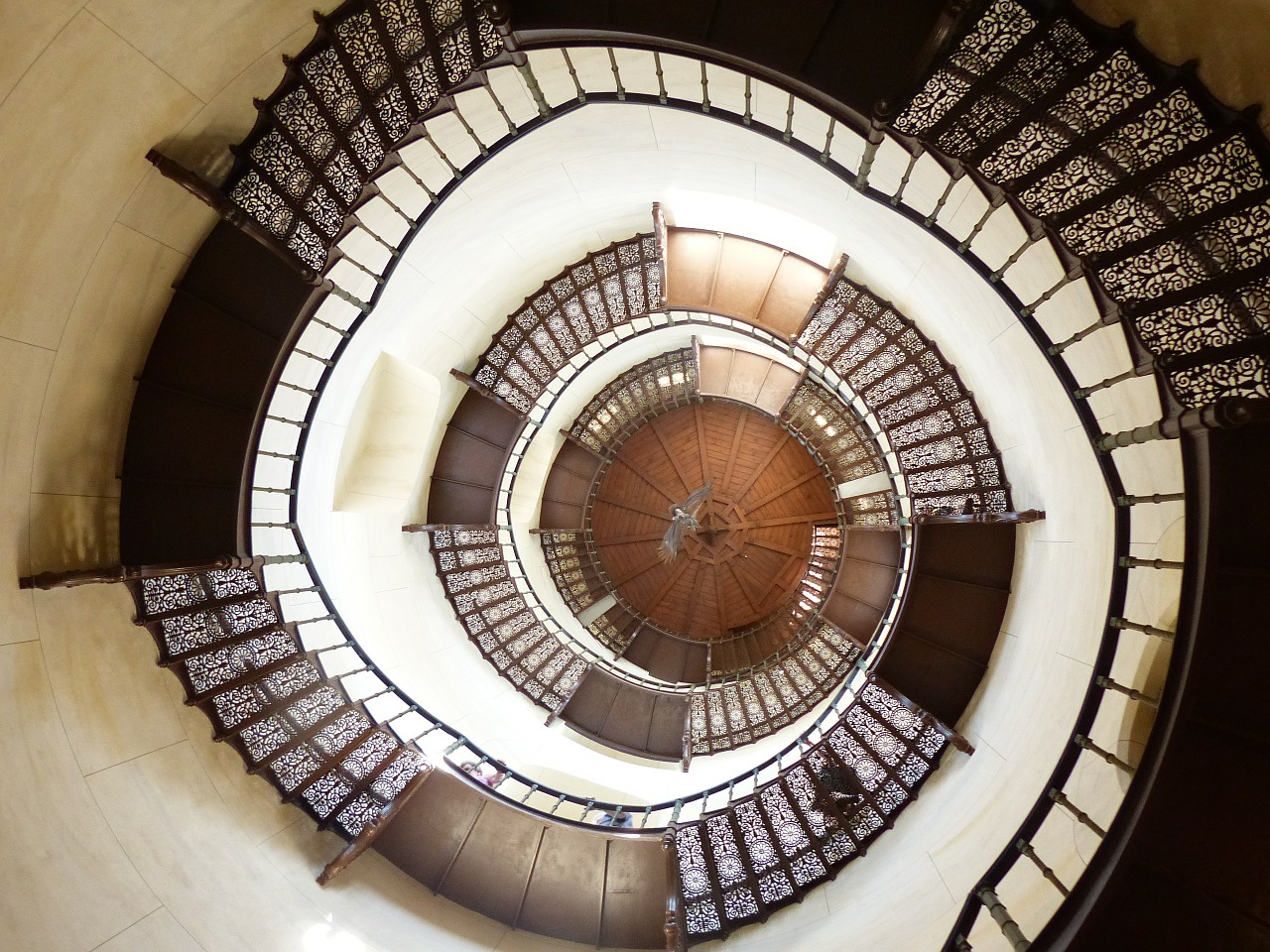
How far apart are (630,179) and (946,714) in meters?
7.00

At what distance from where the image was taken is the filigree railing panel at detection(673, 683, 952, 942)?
6.57 metres

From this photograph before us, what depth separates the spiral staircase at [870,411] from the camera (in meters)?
3.25

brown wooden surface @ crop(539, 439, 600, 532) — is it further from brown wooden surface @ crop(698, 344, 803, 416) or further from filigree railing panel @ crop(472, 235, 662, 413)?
brown wooden surface @ crop(698, 344, 803, 416)

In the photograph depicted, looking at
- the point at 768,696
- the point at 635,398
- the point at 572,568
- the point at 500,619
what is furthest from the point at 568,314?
the point at 768,696

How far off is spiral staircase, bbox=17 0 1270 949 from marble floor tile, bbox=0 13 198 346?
45cm

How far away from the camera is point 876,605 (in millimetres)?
8758

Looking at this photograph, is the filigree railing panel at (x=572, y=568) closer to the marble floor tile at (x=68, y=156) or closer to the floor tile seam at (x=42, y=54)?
the marble floor tile at (x=68, y=156)

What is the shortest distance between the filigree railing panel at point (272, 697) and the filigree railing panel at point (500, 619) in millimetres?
2399

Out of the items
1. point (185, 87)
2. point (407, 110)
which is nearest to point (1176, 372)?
point (407, 110)

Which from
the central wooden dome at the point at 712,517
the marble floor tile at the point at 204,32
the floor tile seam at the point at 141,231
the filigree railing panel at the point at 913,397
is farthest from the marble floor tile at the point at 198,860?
the filigree railing panel at the point at 913,397

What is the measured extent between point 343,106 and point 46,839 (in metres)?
6.33

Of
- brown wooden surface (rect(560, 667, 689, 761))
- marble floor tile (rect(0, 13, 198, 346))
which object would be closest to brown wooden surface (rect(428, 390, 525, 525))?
brown wooden surface (rect(560, 667, 689, 761))

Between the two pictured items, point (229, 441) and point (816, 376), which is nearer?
point (229, 441)

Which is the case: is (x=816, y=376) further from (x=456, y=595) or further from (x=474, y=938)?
(x=474, y=938)
